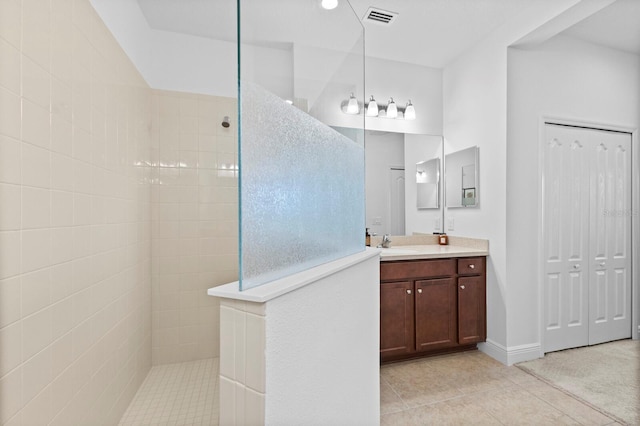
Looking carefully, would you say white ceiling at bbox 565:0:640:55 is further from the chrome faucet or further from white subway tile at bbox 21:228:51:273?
white subway tile at bbox 21:228:51:273

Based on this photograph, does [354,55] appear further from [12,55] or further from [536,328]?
[536,328]

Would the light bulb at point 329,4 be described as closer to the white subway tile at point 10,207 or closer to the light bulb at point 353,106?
the light bulb at point 353,106

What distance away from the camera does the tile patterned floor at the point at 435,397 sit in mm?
1668

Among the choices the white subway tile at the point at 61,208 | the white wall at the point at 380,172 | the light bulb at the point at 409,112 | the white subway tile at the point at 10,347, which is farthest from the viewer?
the light bulb at the point at 409,112

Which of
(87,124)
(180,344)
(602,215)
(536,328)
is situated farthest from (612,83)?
(180,344)

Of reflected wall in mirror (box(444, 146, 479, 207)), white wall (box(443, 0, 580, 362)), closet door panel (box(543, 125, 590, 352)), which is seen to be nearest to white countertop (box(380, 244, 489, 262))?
white wall (box(443, 0, 580, 362))

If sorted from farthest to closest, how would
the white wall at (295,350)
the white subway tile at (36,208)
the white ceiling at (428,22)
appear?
the white ceiling at (428,22), the white subway tile at (36,208), the white wall at (295,350)

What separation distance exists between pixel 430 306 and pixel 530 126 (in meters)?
1.63

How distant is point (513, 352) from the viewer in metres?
2.28

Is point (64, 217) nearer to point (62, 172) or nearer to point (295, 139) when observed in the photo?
point (62, 172)

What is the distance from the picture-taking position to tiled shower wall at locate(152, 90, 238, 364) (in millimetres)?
2379

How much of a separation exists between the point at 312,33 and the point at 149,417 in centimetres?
220

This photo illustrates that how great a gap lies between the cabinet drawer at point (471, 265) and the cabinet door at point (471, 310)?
42mm

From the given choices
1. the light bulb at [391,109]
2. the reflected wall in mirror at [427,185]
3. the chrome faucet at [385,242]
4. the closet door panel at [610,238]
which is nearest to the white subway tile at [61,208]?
the chrome faucet at [385,242]
